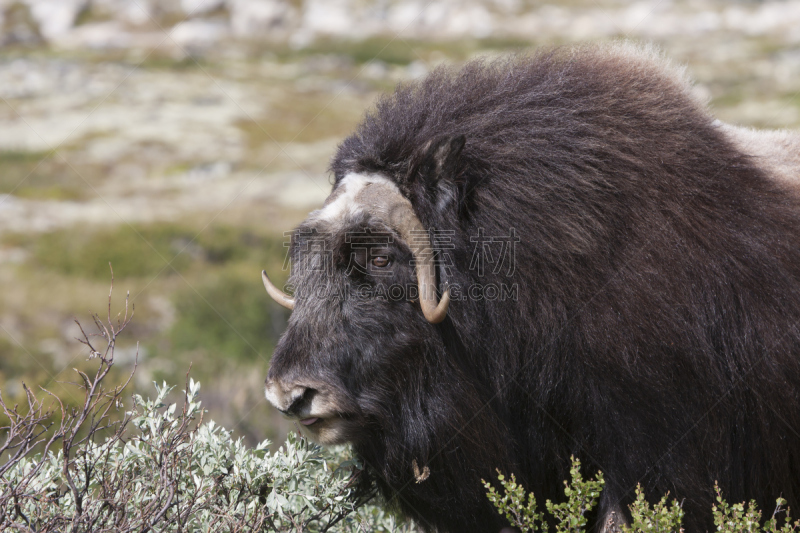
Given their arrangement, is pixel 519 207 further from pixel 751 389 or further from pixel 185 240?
pixel 185 240

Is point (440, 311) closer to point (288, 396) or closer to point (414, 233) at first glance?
point (414, 233)

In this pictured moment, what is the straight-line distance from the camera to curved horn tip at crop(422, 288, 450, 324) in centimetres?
278

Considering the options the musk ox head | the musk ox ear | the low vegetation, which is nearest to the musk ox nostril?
the musk ox head

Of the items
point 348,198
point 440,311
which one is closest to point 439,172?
point 348,198

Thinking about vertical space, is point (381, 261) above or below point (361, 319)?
above

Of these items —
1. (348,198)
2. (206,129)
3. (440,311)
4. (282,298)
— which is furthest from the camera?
(206,129)

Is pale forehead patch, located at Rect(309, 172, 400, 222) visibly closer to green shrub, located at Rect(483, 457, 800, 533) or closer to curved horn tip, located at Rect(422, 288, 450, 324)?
curved horn tip, located at Rect(422, 288, 450, 324)

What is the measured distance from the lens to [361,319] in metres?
2.90

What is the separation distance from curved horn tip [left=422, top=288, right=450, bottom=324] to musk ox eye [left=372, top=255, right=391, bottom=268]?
264 millimetres

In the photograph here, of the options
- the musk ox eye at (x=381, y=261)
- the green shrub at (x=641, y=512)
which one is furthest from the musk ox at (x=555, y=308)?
the green shrub at (x=641, y=512)

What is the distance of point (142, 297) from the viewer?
1711 cm

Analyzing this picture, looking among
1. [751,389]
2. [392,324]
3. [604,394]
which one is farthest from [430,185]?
[751,389]

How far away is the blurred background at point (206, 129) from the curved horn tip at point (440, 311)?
1.61 meters

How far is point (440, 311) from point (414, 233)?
338 mm
